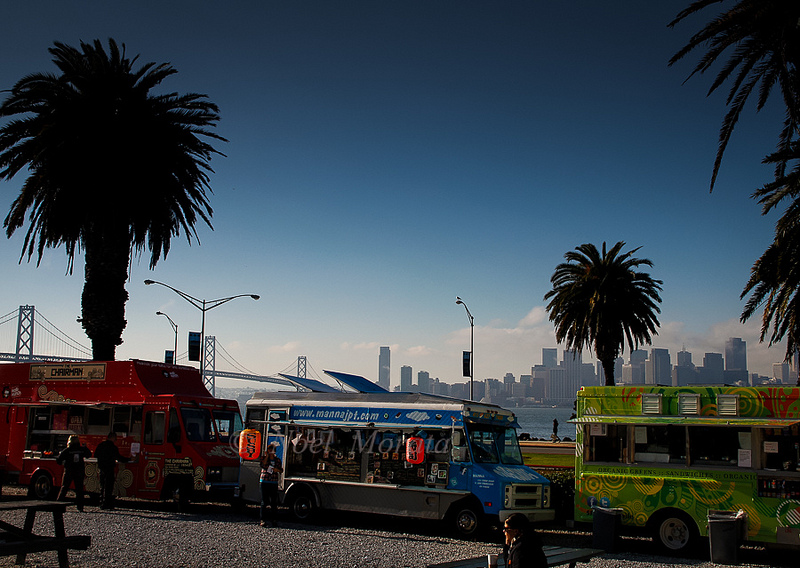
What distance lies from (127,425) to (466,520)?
9181 mm

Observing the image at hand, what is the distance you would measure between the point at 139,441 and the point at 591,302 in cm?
2249

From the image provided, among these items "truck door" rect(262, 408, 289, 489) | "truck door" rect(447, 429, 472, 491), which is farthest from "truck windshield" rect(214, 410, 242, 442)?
"truck door" rect(447, 429, 472, 491)

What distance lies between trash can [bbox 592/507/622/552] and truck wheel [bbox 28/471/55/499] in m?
13.7

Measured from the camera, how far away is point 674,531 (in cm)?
1358

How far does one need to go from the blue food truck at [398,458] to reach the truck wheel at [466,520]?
0.02 m

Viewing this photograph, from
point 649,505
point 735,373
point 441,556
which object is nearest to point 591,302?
point 649,505

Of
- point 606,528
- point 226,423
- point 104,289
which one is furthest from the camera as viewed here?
point 104,289

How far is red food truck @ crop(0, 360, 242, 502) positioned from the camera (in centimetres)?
1800

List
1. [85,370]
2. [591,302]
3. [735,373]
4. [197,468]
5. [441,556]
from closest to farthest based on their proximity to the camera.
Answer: [441,556] → [197,468] → [85,370] → [591,302] → [735,373]

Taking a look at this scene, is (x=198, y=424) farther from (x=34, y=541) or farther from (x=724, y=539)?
(x=724, y=539)

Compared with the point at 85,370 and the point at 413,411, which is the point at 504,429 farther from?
the point at 85,370

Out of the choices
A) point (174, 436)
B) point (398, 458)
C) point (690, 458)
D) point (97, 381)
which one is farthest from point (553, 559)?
point (97, 381)

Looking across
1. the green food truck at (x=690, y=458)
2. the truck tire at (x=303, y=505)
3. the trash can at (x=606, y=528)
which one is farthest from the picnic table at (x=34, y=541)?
the green food truck at (x=690, y=458)

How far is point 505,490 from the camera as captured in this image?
14555 mm
